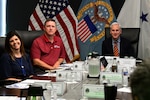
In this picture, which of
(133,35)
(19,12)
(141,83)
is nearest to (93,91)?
(141,83)

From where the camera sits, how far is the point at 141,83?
0.61m

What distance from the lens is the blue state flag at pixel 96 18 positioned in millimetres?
5500

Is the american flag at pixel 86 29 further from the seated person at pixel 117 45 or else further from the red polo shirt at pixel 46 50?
the red polo shirt at pixel 46 50

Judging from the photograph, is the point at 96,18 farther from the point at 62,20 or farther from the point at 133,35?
the point at 133,35

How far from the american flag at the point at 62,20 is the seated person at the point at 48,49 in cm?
121

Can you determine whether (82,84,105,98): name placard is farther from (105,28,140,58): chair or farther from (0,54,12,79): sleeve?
(105,28,140,58): chair

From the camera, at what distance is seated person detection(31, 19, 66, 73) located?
4158 mm

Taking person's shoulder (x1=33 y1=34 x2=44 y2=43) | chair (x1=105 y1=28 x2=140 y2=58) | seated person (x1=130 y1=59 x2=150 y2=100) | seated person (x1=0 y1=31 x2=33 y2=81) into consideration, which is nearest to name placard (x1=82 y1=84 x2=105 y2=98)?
seated person (x1=130 y1=59 x2=150 y2=100)

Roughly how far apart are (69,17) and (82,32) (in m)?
0.38

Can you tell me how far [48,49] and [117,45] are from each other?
3.70ft

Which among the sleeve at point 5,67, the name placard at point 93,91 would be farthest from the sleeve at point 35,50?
the name placard at point 93,91

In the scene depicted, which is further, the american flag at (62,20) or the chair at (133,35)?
the american flag at (62,20)

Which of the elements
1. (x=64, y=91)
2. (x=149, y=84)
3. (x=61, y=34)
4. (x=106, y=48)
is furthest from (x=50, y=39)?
(x=149, y=84)

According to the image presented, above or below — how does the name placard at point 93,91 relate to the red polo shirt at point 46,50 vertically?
below
